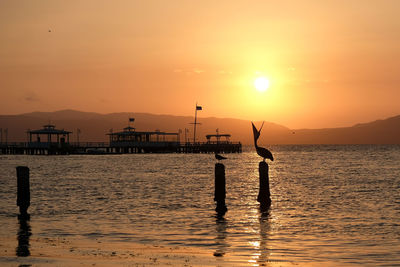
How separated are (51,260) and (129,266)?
259 cm

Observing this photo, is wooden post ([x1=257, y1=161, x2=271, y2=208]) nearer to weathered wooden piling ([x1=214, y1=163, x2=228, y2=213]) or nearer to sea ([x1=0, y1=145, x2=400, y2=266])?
sea ([x1=0, y1=145, x2=400, y2=266])

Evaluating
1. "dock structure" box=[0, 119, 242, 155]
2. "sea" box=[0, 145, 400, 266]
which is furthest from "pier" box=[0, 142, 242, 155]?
"sea" box=[0, 145, 400, 266]

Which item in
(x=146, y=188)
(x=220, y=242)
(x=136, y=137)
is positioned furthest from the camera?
(x=136, y=137)

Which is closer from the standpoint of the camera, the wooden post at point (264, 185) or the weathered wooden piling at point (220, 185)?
the weathered wooden piling at point (220, 185)

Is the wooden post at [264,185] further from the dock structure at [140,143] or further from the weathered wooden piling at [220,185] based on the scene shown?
the dock structure at [140,143]

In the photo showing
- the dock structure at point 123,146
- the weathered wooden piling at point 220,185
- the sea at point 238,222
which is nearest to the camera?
the sea at point 238,222

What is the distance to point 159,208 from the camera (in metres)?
34.7

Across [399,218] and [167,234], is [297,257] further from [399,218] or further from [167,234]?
[399,218]

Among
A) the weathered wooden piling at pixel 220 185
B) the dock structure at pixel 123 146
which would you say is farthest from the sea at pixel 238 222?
the dock structure at pixel 123 146

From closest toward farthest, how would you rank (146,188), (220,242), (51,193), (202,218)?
(220,242) < (202,218) < (51,193) < (146,188)

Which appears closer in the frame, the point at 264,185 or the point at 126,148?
the point at 264,185

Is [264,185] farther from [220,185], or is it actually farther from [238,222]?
[238,222]

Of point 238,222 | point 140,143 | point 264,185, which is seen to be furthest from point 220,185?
point 140,143

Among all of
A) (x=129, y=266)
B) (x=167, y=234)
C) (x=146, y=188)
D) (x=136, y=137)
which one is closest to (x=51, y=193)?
(x=146, y=188)
